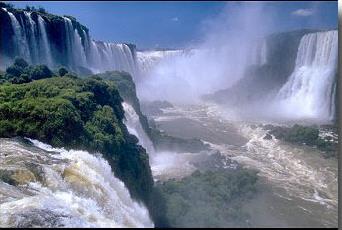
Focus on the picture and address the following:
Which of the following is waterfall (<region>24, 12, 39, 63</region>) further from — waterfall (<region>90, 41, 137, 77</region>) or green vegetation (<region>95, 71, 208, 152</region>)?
green vegetation (<region>95, 71, 208, 152</region>)

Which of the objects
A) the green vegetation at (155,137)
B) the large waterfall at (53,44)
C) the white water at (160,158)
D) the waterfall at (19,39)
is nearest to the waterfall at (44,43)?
the large waterfall at (53,44)

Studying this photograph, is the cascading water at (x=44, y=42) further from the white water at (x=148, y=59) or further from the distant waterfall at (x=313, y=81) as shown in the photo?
the distant waterfall at (x=313, y=81)

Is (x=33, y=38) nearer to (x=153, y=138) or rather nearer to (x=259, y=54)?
(x=153, y=138)

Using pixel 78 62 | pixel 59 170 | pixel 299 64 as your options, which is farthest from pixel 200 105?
pixel 59 170

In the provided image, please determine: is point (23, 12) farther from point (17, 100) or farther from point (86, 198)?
point (86, 198)

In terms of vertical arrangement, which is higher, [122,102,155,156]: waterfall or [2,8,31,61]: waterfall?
[2,8,31,61]: waterfall

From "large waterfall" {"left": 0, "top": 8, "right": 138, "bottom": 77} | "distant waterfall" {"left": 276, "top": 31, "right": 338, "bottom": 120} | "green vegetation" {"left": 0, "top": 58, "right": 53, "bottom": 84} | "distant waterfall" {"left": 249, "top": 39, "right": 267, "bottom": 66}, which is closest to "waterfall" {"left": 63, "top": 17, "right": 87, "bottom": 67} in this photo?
"large waterfall" {"left": 0, "top": 8, "right": 138, "bottom": 77}
